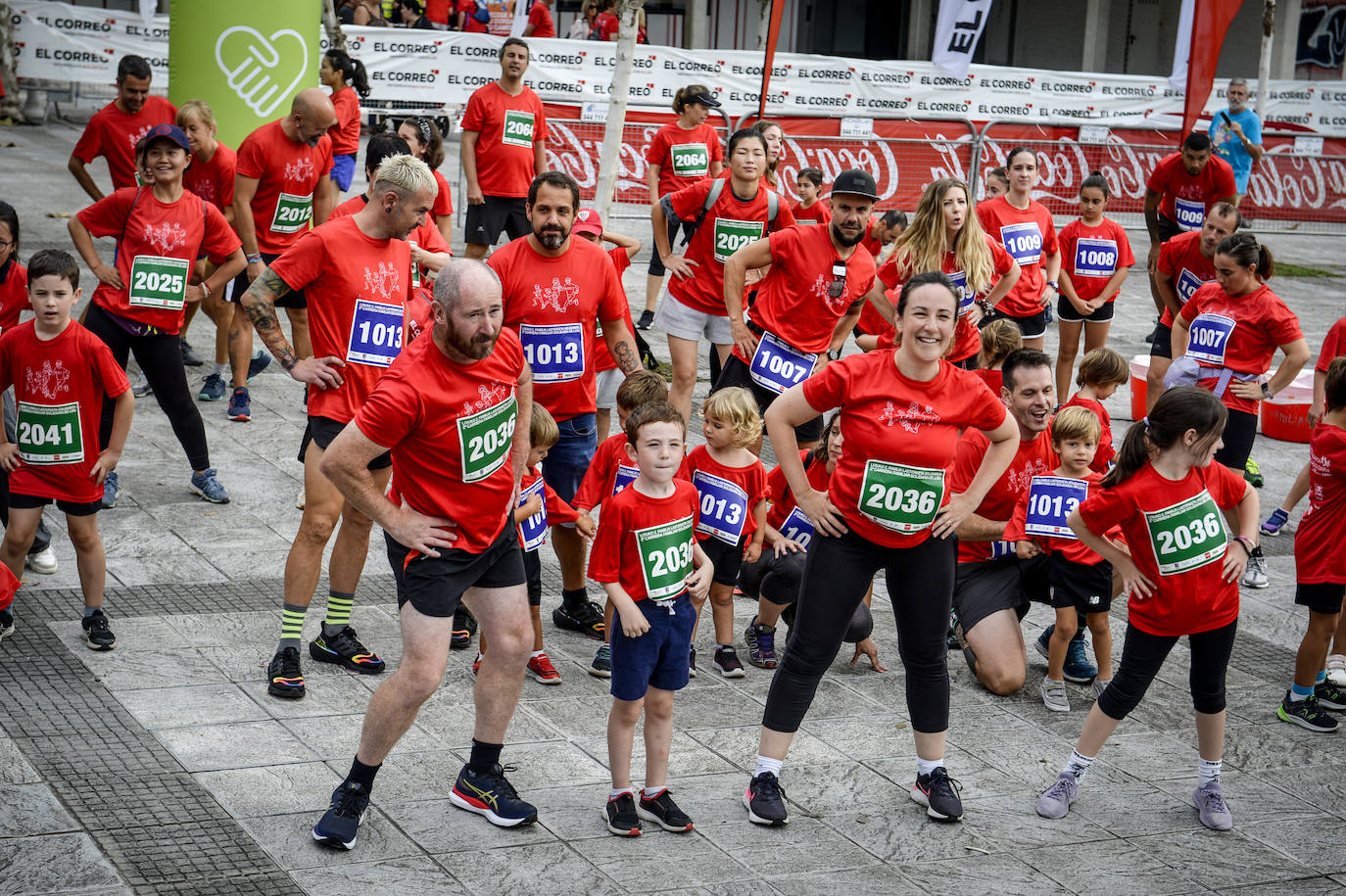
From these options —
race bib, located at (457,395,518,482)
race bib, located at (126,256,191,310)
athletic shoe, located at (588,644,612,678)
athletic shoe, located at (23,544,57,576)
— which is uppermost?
race bib, located at (126,256,191,310)

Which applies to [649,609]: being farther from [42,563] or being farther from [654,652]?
[42,563]

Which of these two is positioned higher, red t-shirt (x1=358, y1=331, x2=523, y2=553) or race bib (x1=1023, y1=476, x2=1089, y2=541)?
red t-shirt (x1=358, y1=331, x2=523, y2=553)

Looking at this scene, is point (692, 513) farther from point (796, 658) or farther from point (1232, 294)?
point (1232, 294)

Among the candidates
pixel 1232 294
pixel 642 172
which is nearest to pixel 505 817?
pixel 1232 294

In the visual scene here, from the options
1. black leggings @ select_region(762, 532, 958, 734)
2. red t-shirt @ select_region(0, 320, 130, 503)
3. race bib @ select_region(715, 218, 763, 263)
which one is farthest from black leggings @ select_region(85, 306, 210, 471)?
black leggings @ select_region(762, 532, 958, 734)

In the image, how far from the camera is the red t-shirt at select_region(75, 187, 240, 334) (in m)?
7.90

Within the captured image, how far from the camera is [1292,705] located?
6.56 m

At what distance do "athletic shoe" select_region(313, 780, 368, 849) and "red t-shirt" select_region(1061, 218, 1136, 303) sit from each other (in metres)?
7.86

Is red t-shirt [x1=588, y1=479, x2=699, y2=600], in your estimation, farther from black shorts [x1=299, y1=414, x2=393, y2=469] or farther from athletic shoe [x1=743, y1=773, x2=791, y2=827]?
black shorts [x1=299, y1=414, x2=393, y2=469]

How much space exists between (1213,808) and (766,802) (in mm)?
1718

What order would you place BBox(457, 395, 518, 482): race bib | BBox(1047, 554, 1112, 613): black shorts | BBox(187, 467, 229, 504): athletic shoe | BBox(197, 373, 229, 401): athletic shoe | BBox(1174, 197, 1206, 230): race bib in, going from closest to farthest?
BBox(457, 395, 518, 482): race bib → BBox(1047, 554, 1112, 613): black shorts → BBox(187, 467, 229, 504): athletic shoe → BBox(197, 373, 229, 401): athletic shoe → BBox(1174, 197, 1206, 230): race bib

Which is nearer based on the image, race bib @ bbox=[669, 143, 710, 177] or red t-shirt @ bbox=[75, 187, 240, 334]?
red t-shirt @ bbox=[75, 187, 240, 334]

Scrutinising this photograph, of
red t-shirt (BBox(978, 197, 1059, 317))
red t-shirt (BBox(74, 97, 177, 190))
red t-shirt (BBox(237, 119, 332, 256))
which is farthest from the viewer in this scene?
red t-shirt (BBox(74, 97, 177, 190))

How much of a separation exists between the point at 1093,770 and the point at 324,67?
387 inches
